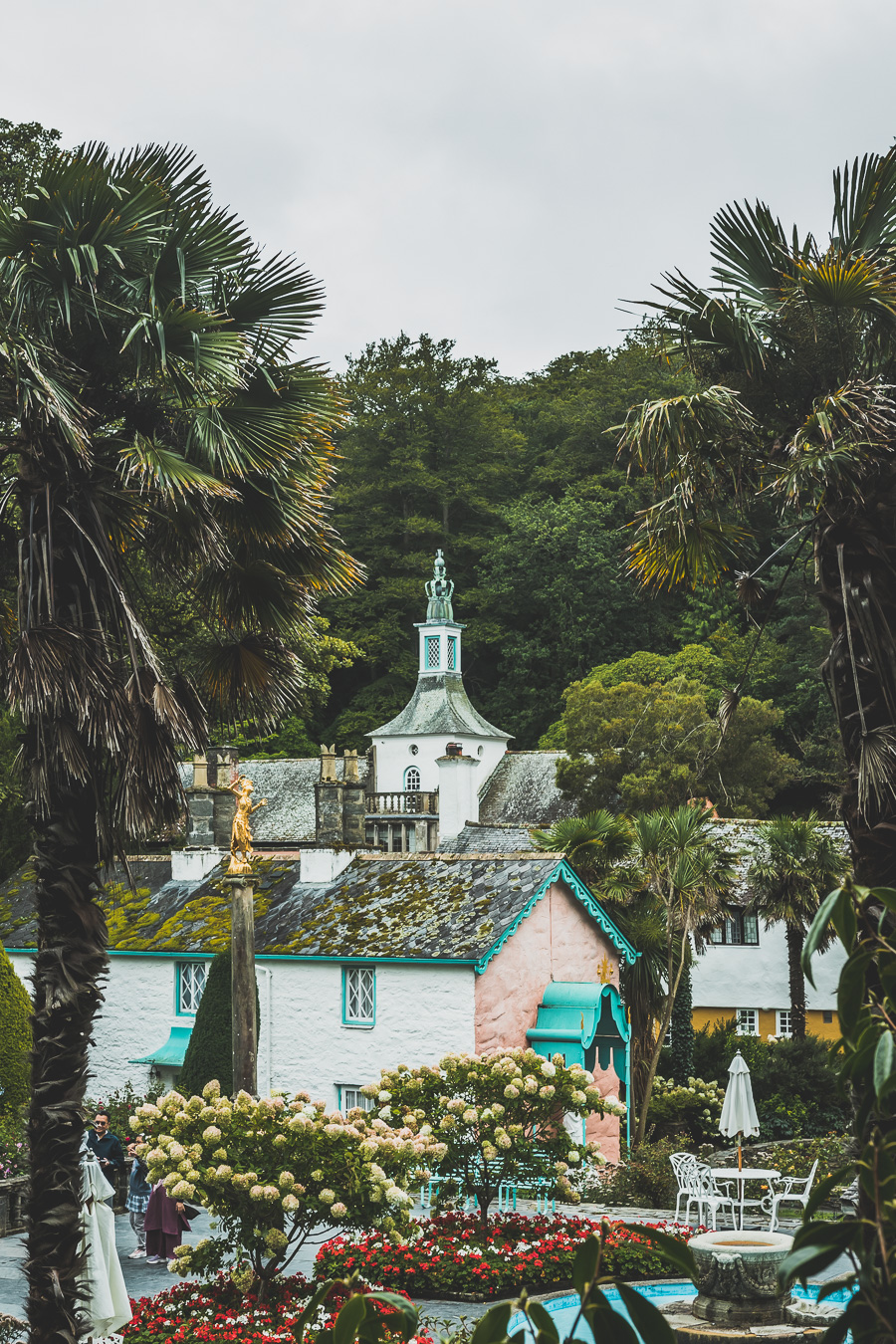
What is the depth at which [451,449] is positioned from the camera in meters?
66.1

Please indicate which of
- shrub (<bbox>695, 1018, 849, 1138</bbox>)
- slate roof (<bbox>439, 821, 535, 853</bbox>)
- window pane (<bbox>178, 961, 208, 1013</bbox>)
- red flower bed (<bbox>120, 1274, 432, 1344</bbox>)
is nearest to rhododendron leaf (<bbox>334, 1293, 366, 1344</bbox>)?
red flower bed (<bbox>120, 1274, 432, 1344</bbox>)

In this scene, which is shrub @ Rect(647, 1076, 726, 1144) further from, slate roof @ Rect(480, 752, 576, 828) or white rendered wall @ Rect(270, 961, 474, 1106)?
slate roof @ Rect(480, 752, 576, 828)

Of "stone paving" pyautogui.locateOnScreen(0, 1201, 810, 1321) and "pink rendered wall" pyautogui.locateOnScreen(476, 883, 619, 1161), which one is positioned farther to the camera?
"pink rendered wall" pyautogui.locateOnScreen(476, 883, 619, 1161)

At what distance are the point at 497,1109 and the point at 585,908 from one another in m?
9.64

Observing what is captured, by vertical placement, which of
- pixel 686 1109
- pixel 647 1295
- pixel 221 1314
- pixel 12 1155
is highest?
pixel 221 1314

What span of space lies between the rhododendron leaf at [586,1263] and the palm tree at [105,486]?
7.09 meters

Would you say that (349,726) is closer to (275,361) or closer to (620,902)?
(620,902)

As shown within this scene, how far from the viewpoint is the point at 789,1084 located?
27.7 metres

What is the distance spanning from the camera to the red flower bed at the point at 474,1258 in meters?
13.6

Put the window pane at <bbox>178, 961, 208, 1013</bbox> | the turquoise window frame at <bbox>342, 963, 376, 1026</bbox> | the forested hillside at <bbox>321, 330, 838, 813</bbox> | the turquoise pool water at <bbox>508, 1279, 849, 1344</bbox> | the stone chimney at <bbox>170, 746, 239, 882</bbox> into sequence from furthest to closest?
1. the forested hillside at <bbox>321, 330, 838, 813</bbox>
2. the stone chimney at <bbox>170, 746, 239, 882</bbox>
3. the window pane at <bbox>178, 961, 208, 1013</bbox>
4. the turquoise window frame at <bbox>342, 963, 376, 1026</bbox>
5. the turquoise pool water at <bbox>508, 1279, 849, 1344</bbox>

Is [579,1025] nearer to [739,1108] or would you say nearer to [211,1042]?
[739,1108]

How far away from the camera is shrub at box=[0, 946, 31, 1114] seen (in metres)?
20.2

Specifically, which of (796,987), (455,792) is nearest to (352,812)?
(796,987)

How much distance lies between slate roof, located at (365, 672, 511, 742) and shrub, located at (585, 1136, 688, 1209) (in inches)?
1161
